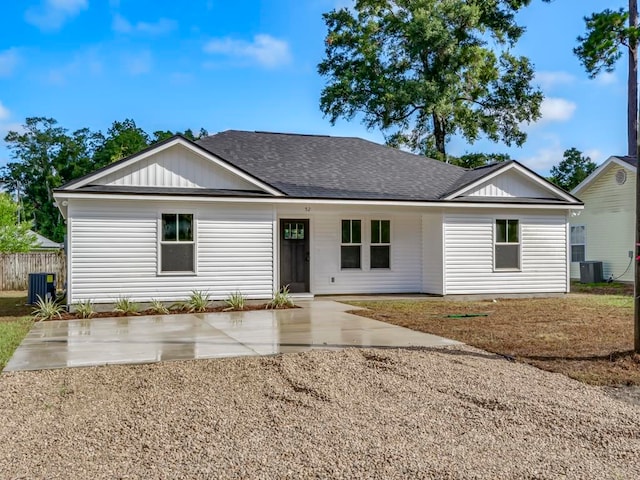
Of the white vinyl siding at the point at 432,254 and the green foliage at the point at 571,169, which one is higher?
the green foliage at the point at 571,169

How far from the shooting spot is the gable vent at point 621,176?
69.8 ft

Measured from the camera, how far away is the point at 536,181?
16.0 meters

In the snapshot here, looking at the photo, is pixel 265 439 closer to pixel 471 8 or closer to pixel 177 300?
pixel 177 300

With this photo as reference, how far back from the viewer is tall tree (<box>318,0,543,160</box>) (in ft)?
94.0

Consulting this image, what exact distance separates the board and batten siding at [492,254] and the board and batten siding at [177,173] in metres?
5.90

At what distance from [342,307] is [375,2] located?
2312 centimetres

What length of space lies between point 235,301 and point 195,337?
402cm

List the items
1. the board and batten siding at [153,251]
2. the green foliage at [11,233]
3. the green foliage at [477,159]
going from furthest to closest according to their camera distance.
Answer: the green foliage at [477,159] < the green foliage at [11,233] < the board and batten siding at [153,251]

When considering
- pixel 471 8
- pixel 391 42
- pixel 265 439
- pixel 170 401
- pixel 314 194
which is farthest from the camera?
pixel 391 42

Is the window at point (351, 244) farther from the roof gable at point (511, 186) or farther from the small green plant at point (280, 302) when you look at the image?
the small green plant at point (280, 302)

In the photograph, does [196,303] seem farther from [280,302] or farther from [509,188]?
[509,188]

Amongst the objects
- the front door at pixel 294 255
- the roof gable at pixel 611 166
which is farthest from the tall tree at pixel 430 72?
the front door at pixel 294 255

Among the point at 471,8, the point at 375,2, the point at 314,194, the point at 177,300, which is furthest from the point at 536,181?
the point at 375,2

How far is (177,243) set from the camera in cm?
1318
